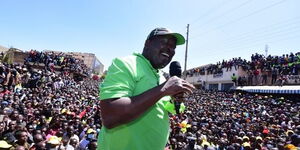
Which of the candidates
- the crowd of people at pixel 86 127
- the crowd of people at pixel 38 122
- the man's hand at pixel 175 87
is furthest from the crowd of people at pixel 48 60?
the man's hand at pixel 175 87

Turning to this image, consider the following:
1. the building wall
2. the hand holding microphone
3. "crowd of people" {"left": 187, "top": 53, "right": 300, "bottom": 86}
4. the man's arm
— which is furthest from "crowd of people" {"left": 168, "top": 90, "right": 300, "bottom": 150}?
the building wall

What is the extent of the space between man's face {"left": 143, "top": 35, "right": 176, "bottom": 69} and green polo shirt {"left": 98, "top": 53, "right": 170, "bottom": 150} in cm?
6

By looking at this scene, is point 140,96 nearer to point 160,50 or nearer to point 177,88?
point 177,88

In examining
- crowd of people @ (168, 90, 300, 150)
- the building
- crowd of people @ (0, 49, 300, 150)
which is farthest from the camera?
the building

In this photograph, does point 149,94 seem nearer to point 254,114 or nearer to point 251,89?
point 254,114

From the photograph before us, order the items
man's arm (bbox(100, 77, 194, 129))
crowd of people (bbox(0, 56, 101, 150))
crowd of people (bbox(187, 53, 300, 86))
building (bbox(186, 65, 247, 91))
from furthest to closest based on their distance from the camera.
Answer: building (bbox(186, 65, 247, 91))
crowd of people (bbox(187, 53, 300, 86))
crowd of people (bbox(0, 56, 101, 150))
man's arm (bbox(100, 77, 194, 129))

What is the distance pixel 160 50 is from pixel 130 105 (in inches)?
14.4

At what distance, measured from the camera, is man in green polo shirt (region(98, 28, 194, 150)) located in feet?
4.13

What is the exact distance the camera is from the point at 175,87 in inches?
50.8

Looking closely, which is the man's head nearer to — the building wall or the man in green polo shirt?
the man in green polo shirt

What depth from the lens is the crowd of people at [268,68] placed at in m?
19.4

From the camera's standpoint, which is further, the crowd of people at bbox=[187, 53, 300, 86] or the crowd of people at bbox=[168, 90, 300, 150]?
the crowd of people at bbox=[187, 53, 300, 86]

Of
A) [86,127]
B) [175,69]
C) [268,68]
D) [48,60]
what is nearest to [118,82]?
[175,69]

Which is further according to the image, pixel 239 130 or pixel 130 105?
pixel 239 130
